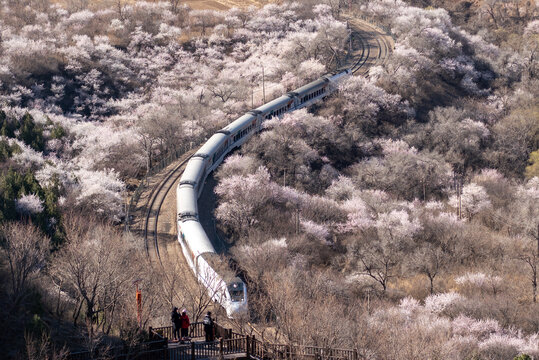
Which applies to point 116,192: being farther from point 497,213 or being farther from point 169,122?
point 497,213

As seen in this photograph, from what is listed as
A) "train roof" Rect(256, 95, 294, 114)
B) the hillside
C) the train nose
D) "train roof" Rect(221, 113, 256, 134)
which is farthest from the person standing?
"train roof" Rect(256, 95, 294, 114)

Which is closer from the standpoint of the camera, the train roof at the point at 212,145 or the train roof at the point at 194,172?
the train roof at the point at 194,172

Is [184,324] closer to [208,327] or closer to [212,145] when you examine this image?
[208,327]

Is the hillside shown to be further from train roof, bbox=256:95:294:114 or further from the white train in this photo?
train roof, bbox=256:95:294:114

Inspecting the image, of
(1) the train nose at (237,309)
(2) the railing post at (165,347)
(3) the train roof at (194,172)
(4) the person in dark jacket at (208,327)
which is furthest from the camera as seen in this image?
(3) the train roof at (194,172)

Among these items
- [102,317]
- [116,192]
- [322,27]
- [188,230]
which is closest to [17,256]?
[102,317]

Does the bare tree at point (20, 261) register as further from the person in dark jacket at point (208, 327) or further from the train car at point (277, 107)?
the train car at point (277, 107)

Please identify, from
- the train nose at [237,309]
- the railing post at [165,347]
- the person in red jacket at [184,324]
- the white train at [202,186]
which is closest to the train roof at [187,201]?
the white train at [202,186]
